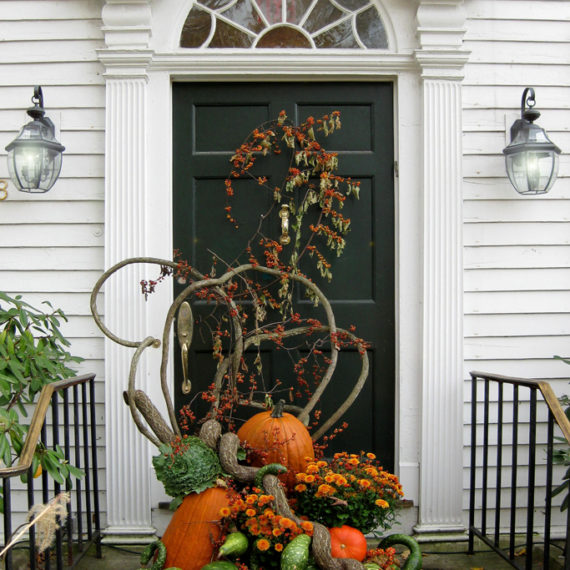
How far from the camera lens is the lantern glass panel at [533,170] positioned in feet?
Result: 9.68

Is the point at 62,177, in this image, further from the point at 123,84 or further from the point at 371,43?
the point at 371,43

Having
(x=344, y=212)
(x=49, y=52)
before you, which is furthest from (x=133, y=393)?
(x=49, y=52)

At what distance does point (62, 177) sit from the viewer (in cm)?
313

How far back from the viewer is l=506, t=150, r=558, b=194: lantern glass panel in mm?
2949

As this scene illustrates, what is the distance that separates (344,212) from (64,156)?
4.90 ft

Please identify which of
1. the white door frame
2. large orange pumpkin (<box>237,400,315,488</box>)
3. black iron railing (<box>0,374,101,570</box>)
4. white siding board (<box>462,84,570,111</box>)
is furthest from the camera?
white siding board (<box>462,84,570,111</box>)

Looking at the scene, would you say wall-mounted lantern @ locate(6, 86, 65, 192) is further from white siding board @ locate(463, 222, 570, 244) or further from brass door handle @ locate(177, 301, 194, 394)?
white siding board @ locate(463, 222, 570, 244)

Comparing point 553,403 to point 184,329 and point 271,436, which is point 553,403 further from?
point 184,329

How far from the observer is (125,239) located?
3.07m

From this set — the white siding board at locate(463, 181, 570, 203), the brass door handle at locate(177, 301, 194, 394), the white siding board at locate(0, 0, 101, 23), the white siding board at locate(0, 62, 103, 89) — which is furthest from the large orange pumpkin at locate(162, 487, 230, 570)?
the white siding board at locate(0, 0, 101, 23)

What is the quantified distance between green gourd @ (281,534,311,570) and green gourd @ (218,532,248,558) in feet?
0.59

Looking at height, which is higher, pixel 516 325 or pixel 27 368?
pixel 516 325

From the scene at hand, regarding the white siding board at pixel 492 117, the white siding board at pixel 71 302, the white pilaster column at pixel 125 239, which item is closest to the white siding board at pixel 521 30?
the white siding board at pixel 492 117

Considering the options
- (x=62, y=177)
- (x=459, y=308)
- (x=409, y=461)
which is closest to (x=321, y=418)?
(x=409, y=461)
